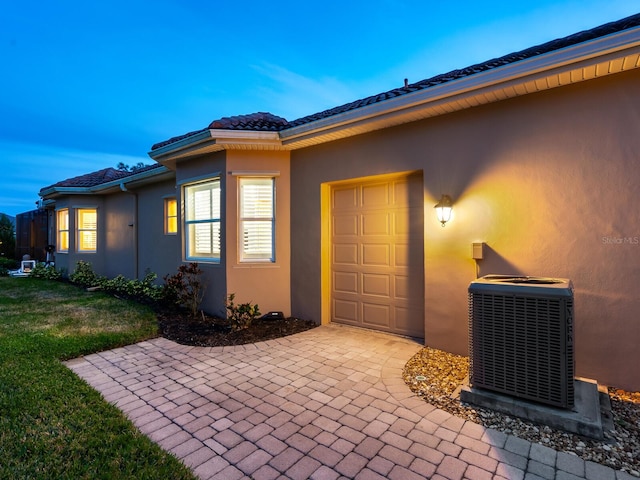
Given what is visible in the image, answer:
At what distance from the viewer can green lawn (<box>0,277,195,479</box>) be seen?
6.81 feet

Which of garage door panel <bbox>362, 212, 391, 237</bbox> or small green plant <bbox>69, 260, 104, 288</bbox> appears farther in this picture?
small green plant <bbox>69, 260, 104, 288</bbox>

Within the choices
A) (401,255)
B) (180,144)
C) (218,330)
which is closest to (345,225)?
(401,255)

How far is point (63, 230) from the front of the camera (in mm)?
12094

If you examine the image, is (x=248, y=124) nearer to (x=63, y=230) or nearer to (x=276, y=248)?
(x=276, y=248)

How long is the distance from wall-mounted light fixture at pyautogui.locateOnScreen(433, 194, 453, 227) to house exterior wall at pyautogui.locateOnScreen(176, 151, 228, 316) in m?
3.73

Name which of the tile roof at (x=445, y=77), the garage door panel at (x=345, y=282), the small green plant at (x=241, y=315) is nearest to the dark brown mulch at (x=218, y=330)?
the small green plant at (x=241, y=315)

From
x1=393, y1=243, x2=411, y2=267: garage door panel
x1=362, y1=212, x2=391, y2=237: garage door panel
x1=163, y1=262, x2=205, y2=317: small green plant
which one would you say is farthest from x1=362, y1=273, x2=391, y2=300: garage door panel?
x1=163, y1=262, x2=205, y2=317: small green plant

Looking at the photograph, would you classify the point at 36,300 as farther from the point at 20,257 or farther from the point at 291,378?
the point at 20,257

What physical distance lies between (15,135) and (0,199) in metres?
48.1

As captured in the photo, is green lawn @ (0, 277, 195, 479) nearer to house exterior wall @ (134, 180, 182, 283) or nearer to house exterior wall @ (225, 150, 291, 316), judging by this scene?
house exterior wall @ (225, 150, 291, 316)

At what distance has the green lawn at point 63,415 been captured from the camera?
2.08 meters

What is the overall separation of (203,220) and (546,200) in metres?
5.82

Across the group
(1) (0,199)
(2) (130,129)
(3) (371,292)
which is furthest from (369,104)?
(1) (0,199)

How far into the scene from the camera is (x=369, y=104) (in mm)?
4496
